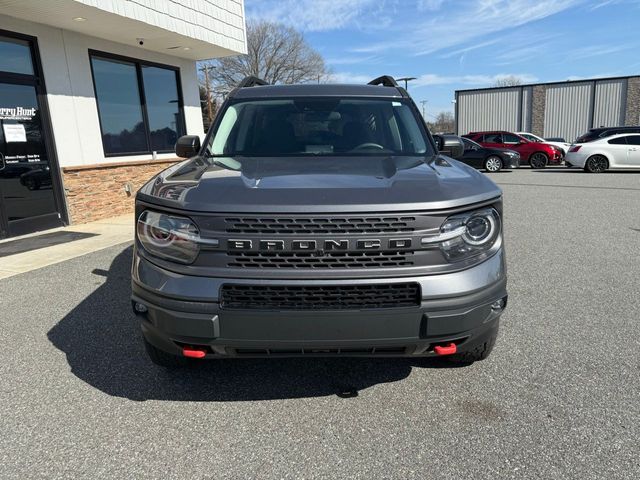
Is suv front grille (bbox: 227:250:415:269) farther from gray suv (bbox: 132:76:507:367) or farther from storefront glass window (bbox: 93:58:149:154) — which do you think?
storefront glass window (bbox: 93:58:149:154)

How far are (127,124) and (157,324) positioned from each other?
8.82 meters

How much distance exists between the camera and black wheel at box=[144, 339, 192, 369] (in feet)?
8.77

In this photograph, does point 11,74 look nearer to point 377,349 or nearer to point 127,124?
point 127,124

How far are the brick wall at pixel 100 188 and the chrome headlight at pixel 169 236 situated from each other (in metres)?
6.95

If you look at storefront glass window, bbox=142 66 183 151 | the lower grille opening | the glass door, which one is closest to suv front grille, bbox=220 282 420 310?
the lower grille opening

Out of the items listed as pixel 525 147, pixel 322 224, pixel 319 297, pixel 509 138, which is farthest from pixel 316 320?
pixel 525 147

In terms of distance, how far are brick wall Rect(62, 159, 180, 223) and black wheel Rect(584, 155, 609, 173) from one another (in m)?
16.1

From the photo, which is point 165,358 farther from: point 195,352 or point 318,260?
point 318,260

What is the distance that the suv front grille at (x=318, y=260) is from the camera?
2.09m

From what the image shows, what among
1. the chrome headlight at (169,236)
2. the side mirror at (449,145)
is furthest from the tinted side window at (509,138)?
the chrome headlight at (169,236)

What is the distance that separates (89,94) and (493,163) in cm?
1556

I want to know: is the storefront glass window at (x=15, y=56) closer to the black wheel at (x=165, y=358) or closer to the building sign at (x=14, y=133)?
the building sign at (x=14, y=133)

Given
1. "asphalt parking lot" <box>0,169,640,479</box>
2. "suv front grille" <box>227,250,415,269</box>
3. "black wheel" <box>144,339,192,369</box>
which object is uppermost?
"suv front grille" <box>227,250,415,269</box>

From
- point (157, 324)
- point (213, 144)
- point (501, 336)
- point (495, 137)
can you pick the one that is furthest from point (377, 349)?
point (495, 137)
